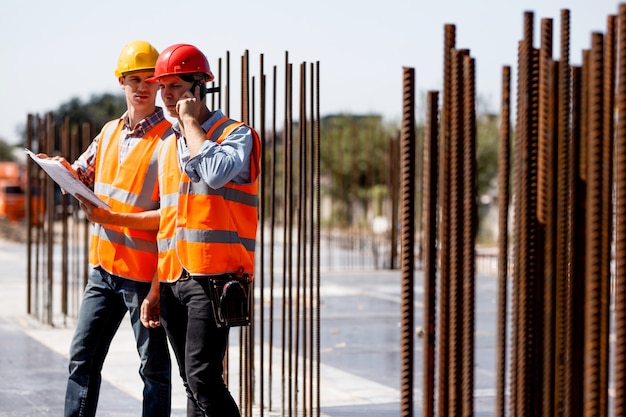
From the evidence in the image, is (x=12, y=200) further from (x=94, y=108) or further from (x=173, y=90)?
(x=173, y=90)

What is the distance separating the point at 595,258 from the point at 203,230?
7.12ft

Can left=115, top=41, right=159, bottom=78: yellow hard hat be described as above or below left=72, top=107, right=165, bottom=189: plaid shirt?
Answer: above

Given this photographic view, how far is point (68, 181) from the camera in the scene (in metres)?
4.98

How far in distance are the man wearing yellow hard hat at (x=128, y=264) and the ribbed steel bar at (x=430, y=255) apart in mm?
2030

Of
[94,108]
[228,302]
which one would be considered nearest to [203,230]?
[228,302]

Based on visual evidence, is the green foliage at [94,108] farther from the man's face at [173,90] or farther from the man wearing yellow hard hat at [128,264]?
the man's face at [173,90]

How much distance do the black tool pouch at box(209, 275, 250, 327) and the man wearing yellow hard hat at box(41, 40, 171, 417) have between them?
0.57 metres

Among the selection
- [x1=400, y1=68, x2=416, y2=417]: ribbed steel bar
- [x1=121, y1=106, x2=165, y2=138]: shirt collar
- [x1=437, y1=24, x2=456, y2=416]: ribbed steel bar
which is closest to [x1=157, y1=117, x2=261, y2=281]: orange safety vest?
[x1=121, y1=106, x2=165, y2=138]: shirt collar

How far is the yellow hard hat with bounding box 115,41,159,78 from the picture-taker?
214 inches

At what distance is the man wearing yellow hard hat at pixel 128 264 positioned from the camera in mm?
5238

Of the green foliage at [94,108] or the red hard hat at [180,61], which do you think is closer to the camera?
the red hard hat at [180,61]

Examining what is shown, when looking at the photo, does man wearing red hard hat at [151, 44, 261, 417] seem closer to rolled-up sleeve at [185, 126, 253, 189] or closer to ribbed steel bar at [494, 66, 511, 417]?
rolled-up sleeve at [185, 126, 253, 189]

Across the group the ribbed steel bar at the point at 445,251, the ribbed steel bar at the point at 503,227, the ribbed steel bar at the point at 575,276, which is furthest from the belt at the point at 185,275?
the ribbed steel bar at the point at 575,276

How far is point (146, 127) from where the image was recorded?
17.7ft
